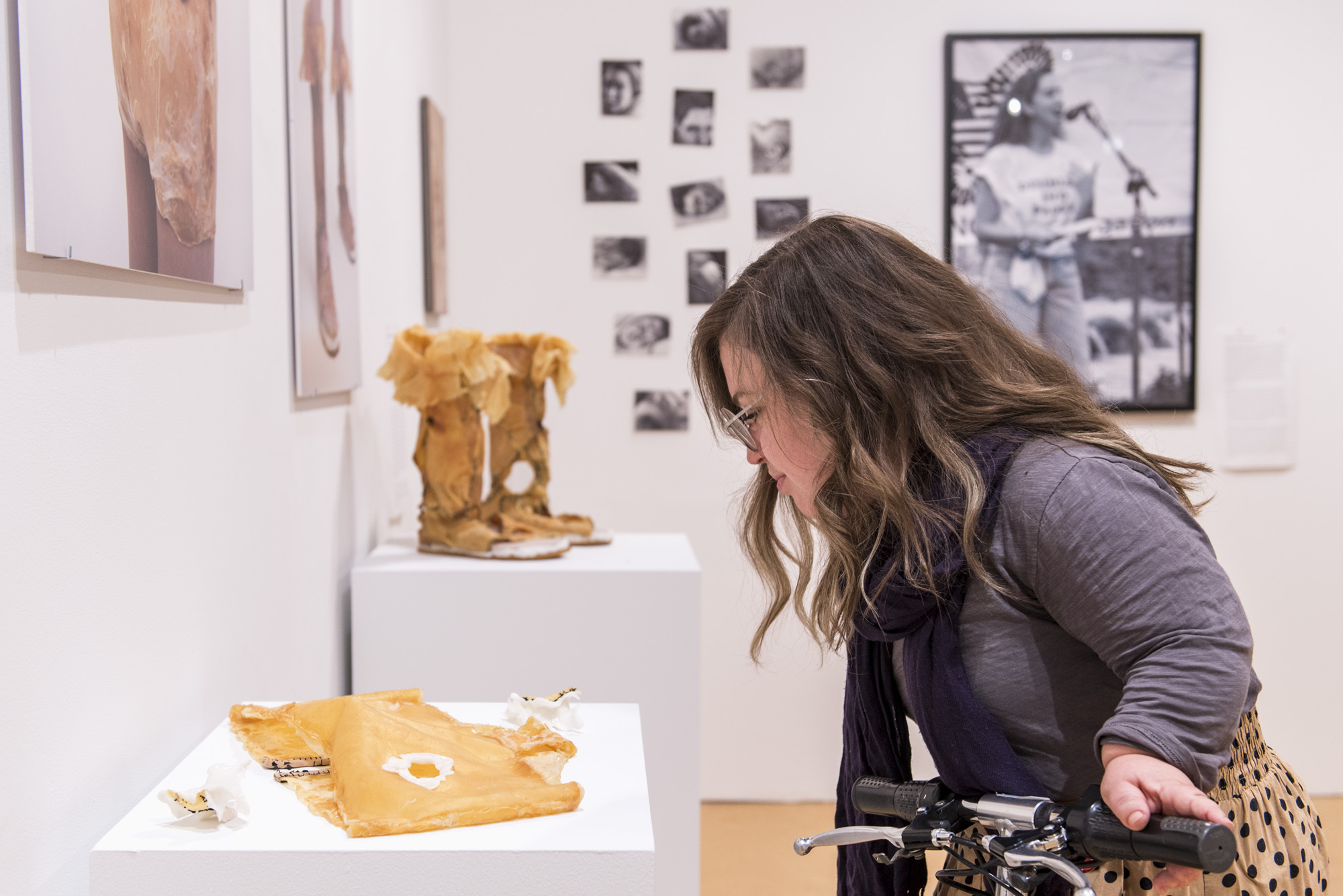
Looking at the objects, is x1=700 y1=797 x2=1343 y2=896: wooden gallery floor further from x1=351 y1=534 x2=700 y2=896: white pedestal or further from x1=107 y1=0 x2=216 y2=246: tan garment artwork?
x1=107 y1=0 x2=216 y2=246: tan garment artwork

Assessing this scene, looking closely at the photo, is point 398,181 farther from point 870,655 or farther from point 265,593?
point 870,655

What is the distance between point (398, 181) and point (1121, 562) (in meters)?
2.04

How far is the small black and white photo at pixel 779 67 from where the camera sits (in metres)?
3.26

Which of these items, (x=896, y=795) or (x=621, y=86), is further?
(x=621, y=86)

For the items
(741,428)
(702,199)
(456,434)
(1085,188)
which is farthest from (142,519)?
(1085,188)

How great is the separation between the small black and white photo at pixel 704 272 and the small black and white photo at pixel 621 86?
1.54 ft

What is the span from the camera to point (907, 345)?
3.52ft

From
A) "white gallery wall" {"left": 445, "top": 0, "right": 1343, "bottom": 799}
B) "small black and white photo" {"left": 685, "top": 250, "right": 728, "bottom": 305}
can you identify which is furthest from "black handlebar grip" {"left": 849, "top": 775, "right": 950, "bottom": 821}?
"small black and white photo" {"left": 685, "top": 250, "right": 728, "bottom": 305}

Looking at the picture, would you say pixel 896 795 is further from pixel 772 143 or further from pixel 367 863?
pixel 772 143

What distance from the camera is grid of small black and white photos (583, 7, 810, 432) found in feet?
10.7

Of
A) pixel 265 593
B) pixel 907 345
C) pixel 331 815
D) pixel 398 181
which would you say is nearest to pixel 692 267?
pixel 398 181

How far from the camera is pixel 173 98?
1147 mm

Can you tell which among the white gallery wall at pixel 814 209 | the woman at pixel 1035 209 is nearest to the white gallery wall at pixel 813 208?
the white gallery wall at pixel 814 209

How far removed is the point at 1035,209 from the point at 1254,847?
2.53m
